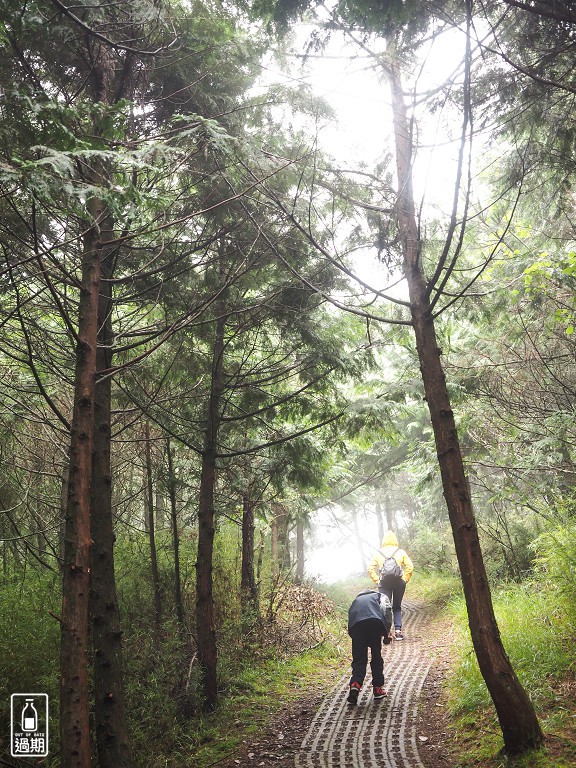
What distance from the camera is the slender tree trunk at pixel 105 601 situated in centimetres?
494

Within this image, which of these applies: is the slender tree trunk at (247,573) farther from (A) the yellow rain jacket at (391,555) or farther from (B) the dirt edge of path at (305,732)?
(A) the yellow rain jacket at (391,555)

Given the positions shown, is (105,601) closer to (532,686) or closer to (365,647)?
(365,647)

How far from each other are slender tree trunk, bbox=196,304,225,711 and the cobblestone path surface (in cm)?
159

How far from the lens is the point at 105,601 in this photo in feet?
17.7

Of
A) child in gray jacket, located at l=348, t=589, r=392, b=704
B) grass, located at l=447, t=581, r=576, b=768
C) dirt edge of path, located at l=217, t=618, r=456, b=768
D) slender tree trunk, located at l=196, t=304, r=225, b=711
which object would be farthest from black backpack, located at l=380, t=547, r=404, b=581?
slender tree trunk, located at l=196, t=304, r=225, b=711

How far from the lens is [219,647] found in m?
8.49

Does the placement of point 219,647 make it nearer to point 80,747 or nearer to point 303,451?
point 303,451

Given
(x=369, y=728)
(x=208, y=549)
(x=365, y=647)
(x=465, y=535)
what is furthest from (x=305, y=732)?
(x=465, y=535)

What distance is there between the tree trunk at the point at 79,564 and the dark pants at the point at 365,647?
4.22m

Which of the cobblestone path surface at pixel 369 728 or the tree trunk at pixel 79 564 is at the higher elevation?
the tree trunk at pixel 79 564

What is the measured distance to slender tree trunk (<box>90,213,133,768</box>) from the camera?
4941 millimetres

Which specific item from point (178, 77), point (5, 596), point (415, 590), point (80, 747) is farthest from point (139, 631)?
point (415, 590)

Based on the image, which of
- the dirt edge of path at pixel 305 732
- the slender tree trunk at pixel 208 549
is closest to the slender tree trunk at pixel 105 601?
the dirt edge of path at pixel 305 732

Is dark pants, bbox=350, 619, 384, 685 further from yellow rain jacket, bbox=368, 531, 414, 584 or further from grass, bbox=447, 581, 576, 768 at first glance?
yellow rain jacket, bbox=368, 531, 414, 584
